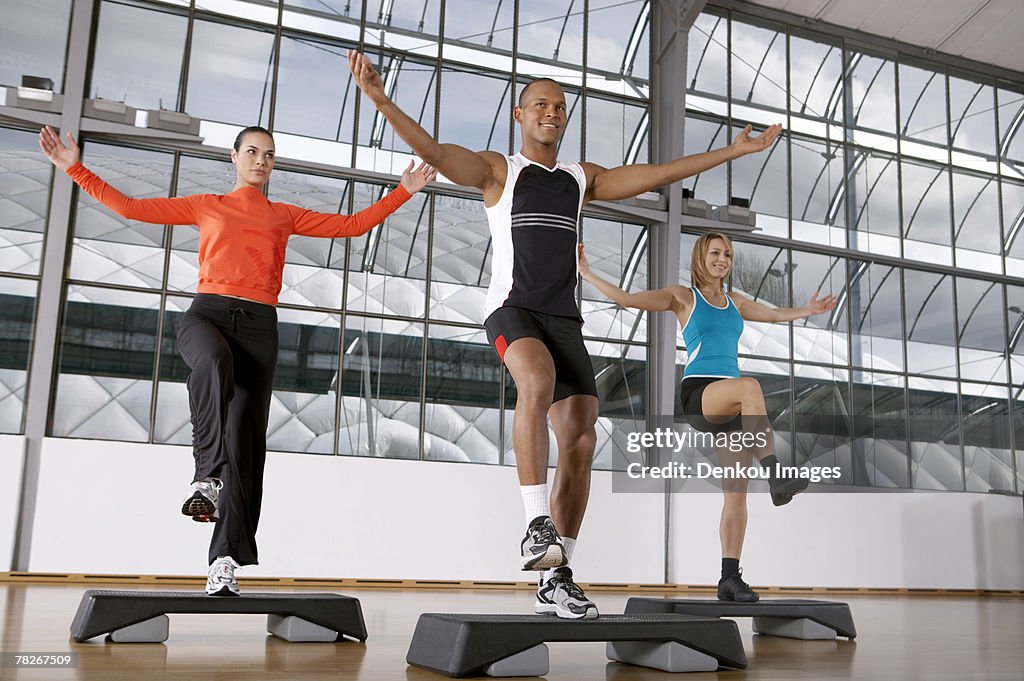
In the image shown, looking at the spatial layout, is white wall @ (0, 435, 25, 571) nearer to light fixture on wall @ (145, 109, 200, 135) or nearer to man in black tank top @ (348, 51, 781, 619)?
light fixture on wall @ (145, 109, 200, 135)

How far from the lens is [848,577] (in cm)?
936

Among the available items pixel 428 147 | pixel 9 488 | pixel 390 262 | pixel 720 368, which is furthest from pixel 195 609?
pixel 390 262

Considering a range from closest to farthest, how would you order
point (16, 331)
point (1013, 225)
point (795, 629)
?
point (795, 629) < point (16, 331) < point (1013, 225)

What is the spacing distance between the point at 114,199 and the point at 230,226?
39 centimetres

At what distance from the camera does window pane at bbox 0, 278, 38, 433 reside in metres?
7.69

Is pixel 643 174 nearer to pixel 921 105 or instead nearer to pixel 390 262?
pixel 390 262

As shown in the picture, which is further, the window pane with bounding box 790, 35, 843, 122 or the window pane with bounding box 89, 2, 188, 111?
the window pane with bounding box 790, 35, 843, 122

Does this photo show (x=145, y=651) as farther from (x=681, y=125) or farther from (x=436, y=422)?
(x=681, y=125)

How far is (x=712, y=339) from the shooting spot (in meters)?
4.10

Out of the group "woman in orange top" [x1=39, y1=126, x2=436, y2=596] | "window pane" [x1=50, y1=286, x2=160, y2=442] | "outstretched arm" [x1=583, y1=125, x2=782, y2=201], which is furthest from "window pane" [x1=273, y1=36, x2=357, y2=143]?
"outstretched arm" [x1=583, y1=125, x2=782, y2=201]

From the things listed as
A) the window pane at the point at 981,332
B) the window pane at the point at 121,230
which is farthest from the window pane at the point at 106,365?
the window pane at the point at 981,332

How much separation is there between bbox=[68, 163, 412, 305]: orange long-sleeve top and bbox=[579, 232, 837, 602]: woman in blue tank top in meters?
1.20

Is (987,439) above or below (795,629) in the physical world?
above

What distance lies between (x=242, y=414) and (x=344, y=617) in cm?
77
